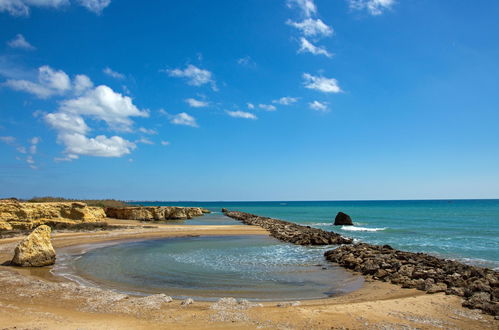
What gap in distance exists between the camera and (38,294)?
32.9 feet

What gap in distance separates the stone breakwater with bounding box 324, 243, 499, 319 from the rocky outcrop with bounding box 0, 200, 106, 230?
26.4 meters

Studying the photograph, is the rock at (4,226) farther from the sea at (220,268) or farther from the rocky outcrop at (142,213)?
the rocky outcrop at (142,213)

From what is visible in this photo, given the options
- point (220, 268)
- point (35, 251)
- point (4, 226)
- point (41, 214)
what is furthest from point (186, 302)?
point (41, 214)

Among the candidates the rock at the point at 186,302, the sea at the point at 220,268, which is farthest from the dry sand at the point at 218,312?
the sea at the point at 220,268

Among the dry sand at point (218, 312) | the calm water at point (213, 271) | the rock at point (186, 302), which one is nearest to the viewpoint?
the dry sand at point (218, 312)

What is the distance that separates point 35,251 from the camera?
48.3 feet

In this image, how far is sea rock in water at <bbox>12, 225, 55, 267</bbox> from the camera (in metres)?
14.4

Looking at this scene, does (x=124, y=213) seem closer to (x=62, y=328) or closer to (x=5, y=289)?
(x=5, y=289)

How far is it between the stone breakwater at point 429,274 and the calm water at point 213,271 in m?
1.10

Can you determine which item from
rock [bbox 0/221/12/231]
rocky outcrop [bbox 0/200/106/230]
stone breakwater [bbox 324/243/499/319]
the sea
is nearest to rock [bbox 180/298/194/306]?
the sea

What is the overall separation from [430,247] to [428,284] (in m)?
14.6

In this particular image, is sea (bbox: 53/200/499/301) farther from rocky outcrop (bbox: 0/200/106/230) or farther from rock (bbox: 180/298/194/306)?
rocky outcrop (bbox: 0/200/106/230)

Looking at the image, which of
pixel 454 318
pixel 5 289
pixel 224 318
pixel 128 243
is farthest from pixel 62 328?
pixel 128 243

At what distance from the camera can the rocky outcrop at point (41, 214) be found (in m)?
28.0
